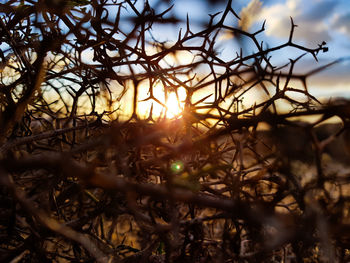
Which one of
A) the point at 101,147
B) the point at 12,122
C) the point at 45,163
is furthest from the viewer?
the point at 12,122

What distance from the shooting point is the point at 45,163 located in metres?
0.37

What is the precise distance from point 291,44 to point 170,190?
0.55m

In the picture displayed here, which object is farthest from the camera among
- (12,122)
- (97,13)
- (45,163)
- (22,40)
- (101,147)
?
(22,40)

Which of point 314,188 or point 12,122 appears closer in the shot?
point 314,188

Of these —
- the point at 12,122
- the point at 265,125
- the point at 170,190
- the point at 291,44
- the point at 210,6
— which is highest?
the point at 210,6

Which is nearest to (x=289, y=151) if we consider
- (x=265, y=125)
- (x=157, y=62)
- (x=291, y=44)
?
(x=265, y=125)

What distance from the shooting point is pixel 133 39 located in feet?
2.80

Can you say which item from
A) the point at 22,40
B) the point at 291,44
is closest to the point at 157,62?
the point at 291,44

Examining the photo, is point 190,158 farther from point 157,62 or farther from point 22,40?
point 22,40

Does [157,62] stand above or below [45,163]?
above

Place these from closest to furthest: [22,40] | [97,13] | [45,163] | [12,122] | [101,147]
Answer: [45,163]
[101,147]
[12,122]
[97,13]
[22,40]

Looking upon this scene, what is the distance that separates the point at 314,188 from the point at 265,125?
0.12 meters

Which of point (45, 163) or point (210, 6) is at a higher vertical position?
point (210, 6)

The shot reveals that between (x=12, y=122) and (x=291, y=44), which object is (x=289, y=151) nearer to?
(x=291, y=44)
